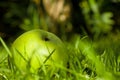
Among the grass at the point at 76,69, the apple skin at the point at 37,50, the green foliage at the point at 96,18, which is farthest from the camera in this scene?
the green foliage at the point at 96,18

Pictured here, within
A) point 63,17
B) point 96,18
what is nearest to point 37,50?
point 96,18

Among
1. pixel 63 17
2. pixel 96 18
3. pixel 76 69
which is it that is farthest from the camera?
pixel 63 17

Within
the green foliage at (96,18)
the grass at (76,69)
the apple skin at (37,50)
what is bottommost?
the grass at (76,69)

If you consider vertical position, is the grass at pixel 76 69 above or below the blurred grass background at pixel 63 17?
below

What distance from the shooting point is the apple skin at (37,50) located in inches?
81.4

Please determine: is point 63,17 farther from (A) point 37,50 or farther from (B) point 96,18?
(A) point 37,50

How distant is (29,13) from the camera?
19.8 feet

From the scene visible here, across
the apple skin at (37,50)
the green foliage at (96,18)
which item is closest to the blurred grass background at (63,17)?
the green foliage at (96,18)

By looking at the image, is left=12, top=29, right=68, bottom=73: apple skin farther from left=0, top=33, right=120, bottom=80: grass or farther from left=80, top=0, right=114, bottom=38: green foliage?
left=80, top=0, right=114, bottom=38: green foliage

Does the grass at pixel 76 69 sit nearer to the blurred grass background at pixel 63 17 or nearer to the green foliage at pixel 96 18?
the blurred grass background at pixel 63 17

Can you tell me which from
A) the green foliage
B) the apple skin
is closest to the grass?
the apple skin

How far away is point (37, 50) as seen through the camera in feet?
6.99

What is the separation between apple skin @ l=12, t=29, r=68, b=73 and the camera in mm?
2066

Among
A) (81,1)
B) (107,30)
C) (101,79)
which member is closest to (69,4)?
(81,1)
